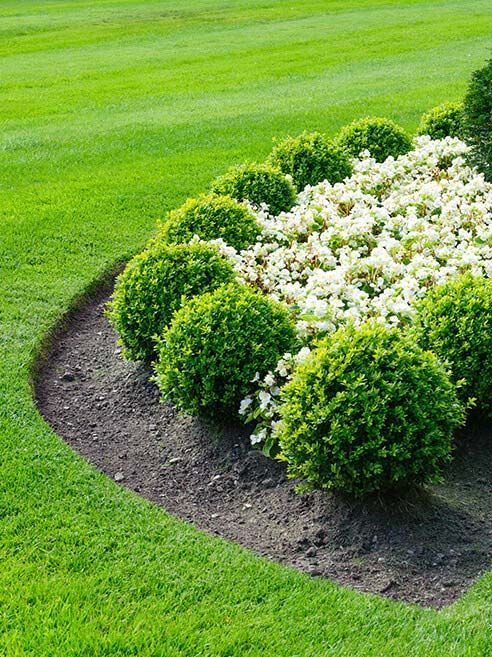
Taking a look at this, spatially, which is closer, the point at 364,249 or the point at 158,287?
the point at 158,287

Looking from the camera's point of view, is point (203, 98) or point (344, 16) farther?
point (344, 16)

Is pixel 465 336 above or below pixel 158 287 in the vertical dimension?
below

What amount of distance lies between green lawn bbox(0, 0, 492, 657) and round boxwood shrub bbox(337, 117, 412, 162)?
195 centimetres

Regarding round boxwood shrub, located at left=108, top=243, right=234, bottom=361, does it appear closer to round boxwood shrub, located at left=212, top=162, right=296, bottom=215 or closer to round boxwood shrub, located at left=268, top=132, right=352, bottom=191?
round boxwood shrub, located at left=212, top=162, right=296, bottom=215

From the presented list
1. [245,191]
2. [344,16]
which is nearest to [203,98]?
[245,191]

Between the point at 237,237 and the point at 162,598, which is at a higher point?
the point at 237,237

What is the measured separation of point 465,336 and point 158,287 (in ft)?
7.64

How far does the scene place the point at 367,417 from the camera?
202 inches

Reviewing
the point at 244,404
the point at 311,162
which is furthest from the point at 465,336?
the point at 311,162

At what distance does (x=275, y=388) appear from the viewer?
6023mm

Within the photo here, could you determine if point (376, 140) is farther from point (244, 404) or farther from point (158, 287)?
point (244, 404)

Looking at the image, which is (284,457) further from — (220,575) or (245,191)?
(245,191)

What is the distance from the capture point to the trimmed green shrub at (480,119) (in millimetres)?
9719

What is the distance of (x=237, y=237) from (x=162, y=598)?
4.07m
